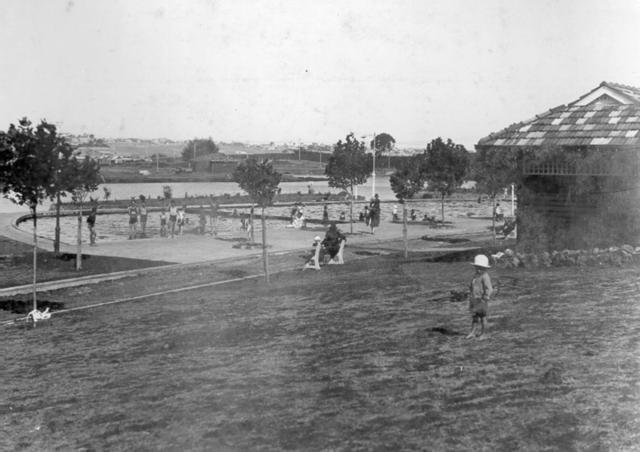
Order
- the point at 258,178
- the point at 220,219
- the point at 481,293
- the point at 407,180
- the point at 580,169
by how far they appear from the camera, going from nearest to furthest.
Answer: the point at 481,293, the point at 580,169, the point at 258,178, the point at 407,180, the point at 220,219

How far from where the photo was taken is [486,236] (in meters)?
31.3

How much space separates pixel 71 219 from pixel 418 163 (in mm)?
19915

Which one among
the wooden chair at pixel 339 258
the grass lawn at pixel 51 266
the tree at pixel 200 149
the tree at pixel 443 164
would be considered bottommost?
the grass lawn at pixel 51 266

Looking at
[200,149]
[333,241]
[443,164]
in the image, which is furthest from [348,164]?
[200,149]

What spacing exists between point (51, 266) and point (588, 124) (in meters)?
15.2

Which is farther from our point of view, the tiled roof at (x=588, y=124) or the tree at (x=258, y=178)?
the tree at (x=258, y=178)

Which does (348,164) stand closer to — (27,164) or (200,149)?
(27,164)

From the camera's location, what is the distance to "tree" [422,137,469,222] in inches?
1567

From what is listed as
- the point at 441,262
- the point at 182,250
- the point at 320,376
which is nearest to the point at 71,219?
the point at 182,250

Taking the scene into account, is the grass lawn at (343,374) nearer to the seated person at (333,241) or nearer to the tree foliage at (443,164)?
the seated person at (333,241)

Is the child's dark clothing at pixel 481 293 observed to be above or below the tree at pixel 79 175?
below

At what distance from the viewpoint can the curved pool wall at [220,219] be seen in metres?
32.8

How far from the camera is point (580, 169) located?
56.1 ft

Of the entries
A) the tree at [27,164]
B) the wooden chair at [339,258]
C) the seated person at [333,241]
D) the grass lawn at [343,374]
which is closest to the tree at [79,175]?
the tree at [27,164]
